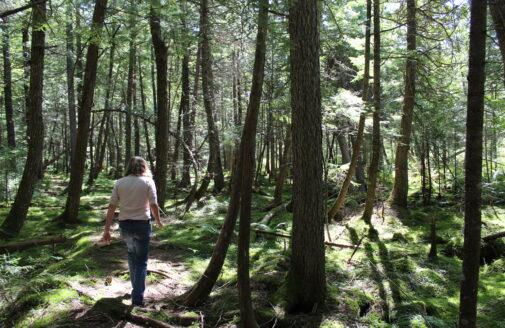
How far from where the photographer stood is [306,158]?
A: 4777 millimetres

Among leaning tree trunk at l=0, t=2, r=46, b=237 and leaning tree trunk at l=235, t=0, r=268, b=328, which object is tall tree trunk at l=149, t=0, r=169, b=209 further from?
leaning tree trunk at l=235, t=0, r=268, b=328

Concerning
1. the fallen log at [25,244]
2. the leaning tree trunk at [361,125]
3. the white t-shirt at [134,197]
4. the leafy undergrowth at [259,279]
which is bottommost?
the leafy undergrowth at [259,279]

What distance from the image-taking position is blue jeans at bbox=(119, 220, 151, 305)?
4.78 m

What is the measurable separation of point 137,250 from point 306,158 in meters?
2.60

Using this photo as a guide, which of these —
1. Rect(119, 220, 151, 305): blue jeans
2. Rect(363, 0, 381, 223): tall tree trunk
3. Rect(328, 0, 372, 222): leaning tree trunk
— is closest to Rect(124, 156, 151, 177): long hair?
Rect(119, 220, 151, 305): blue jeans

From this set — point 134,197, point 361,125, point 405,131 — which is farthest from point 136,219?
point 405,131

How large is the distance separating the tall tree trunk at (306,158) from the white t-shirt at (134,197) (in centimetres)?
203

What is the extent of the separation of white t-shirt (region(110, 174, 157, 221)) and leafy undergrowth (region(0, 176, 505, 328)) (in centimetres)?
122

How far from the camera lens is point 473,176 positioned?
11.1 ft

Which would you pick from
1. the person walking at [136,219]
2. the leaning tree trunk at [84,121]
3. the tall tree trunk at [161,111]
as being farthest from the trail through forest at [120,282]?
the tall tree trunk at [161,111]

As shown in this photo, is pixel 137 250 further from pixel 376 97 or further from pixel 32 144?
pixel 376 97

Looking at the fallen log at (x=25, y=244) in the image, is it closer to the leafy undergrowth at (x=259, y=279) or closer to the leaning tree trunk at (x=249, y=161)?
the leafy undergrowth at (x=259, y=279)

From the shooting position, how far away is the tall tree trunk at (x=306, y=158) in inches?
185

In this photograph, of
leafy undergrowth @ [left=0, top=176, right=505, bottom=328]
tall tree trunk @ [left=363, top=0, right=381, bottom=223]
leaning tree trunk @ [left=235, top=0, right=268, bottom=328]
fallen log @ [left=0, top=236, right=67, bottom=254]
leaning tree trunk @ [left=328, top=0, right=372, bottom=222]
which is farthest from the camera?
leaning tree trunk @ [left=328, top=0, right=372, bottom=222]
